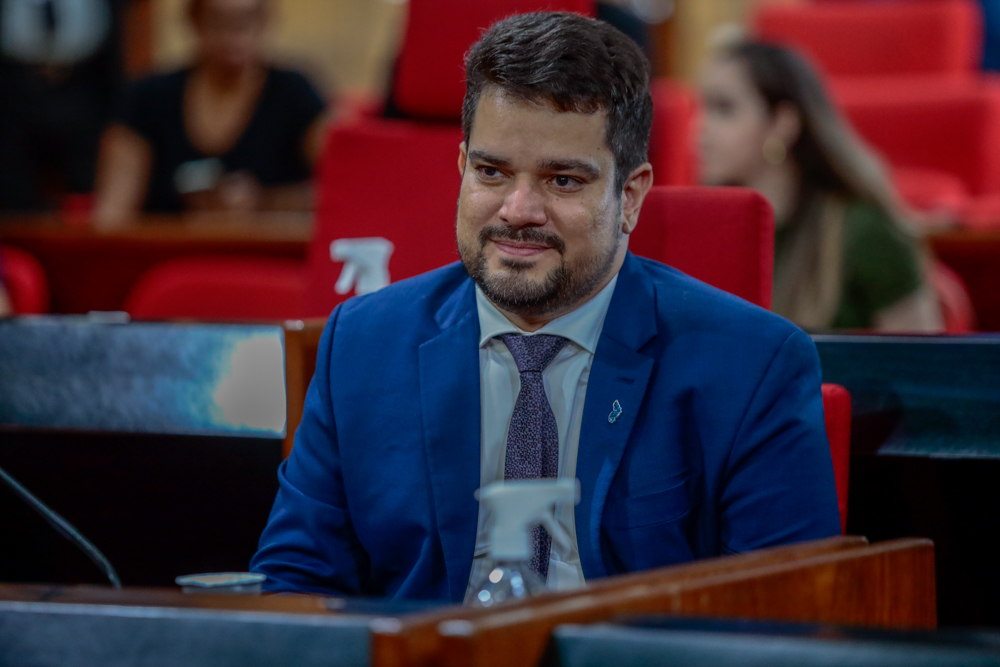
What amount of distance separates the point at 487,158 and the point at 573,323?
0.18 meters

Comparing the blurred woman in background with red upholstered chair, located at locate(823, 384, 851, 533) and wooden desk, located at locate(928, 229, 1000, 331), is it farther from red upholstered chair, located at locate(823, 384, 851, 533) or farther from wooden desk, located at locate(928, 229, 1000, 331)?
red upholstered chair, located at locate(823, 384, 851, 533)

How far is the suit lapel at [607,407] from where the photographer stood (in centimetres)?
107

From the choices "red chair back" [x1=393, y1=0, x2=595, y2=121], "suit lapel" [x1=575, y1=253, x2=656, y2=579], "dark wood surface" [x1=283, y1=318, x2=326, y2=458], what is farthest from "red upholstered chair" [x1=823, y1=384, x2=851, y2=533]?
"red chair back" [x1=393, y1=0, x2=595, y2=121]

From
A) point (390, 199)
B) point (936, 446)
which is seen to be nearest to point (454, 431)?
point (936, 446)

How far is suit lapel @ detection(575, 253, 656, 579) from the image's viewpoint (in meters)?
1.07

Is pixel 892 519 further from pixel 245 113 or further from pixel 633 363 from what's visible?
pixel 245 113

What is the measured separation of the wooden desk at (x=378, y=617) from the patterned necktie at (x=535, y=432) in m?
0.36

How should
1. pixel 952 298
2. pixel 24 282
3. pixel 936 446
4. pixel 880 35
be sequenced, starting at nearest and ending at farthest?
pixel 936 446
pixel 952 298
pixel 24 282
pixel 880 35

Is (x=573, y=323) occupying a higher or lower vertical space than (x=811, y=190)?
lower

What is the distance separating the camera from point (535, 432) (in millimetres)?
1104

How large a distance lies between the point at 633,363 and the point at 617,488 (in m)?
0.12

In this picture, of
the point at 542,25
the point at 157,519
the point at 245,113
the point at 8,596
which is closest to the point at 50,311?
the point at 245,113

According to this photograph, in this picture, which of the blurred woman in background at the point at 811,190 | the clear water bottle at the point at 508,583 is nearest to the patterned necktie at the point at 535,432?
the clear water bottle at the point at 508,583

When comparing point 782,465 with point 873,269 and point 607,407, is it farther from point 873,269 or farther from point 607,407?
point 873,269
